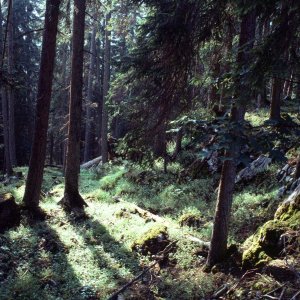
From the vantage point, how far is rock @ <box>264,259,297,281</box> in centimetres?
588

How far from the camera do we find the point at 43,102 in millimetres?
10984

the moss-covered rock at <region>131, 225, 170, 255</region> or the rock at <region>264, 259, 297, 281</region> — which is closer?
the rock at <region>264, 259, 297, 281</region>

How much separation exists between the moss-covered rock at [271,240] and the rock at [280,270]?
311 mm

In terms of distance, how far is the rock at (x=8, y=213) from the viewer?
33.5 feet

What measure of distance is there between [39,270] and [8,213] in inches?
127

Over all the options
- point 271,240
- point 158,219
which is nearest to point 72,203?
point 158,219

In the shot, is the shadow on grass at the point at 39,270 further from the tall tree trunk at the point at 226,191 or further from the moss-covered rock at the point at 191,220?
the moss-covered rock at the point at 191,220

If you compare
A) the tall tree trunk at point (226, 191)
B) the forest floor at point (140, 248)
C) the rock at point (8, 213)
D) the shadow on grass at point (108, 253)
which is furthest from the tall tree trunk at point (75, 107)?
the tall tree trunk at point (226, 191)

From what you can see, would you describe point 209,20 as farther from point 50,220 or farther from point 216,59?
point 50,220

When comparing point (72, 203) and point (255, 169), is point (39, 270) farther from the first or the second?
point (255, 169)

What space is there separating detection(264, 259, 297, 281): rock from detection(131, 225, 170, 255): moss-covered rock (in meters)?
2.92

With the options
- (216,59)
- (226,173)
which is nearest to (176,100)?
(216,59)

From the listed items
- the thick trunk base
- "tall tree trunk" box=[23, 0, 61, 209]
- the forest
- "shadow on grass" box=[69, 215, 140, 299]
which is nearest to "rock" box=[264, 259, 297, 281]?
the forest

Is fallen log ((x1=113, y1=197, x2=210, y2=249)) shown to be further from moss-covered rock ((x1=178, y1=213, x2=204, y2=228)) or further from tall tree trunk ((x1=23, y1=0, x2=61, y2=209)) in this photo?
tall tree trunk ((x1=23, y1=0, x2=61, y2=209))
